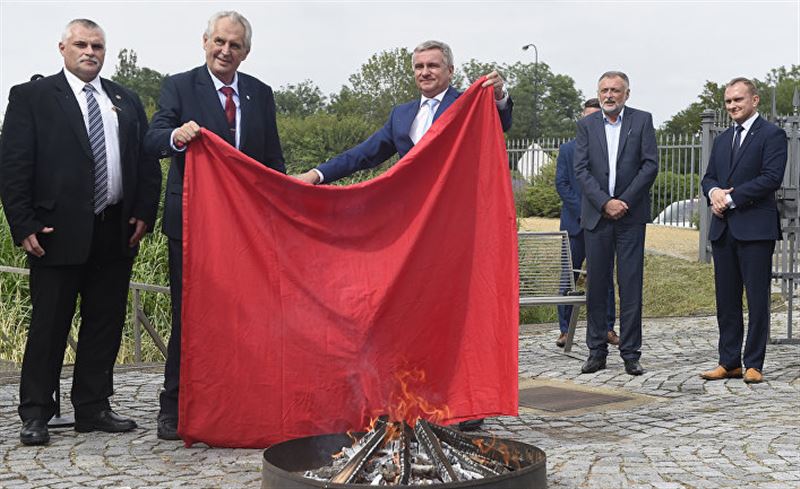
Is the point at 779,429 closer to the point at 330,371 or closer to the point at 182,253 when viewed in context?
the point at 330,371

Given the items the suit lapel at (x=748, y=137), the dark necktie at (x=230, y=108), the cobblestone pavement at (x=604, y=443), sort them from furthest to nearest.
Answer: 1. the suit lapel at (x=748, y=137)
2. the dark necktie at (x=230, y=108)
3. the cobblestone pavement at (x=604, y=443)

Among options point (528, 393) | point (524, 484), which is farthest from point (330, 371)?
point (528, 393)

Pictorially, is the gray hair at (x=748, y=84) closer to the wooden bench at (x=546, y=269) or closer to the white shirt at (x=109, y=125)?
the wooden bench at (x=546, y=269)

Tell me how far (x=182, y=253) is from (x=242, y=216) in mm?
510

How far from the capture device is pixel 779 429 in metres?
6.61

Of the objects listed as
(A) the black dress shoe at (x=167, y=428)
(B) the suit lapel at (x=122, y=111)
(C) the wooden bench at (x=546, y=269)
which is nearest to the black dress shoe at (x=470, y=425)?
(A) the black dress shoe at (x=167, y=428)

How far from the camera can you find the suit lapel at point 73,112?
6.43 meters

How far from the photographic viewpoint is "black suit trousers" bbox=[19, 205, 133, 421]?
651 cm

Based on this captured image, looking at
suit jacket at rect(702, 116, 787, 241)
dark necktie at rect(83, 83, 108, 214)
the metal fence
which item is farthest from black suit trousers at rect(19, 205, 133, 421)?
the metal fence

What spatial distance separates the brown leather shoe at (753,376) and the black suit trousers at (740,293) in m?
0.06

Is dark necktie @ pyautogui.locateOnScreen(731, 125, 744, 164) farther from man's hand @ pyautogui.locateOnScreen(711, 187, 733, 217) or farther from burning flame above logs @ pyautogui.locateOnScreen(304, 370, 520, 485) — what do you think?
burning flame above logs @ pyautogui.locateOnScreen(304, 370, 520, 485)

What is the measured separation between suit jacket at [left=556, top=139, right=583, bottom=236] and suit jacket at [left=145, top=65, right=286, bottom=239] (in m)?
5.00

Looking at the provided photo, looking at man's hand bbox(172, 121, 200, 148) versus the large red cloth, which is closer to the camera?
the large red cloth

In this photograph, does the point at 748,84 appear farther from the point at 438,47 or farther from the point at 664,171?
the point at 664,171
